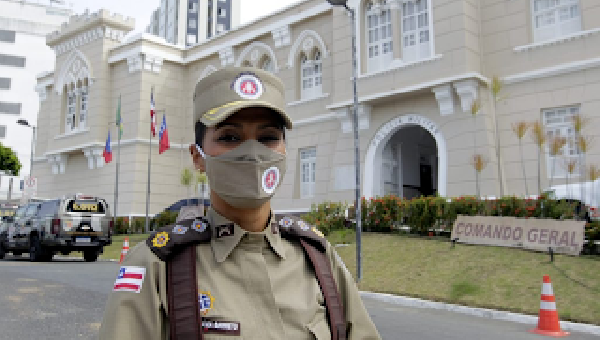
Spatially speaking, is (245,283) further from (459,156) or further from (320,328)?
(459,156)

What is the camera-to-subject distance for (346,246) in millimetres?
12977

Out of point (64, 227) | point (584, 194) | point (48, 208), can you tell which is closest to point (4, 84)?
point (48, 208)

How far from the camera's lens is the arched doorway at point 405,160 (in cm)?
1569

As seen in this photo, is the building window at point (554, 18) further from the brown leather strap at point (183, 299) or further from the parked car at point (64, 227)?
the brown leather strap at point (183, 299)

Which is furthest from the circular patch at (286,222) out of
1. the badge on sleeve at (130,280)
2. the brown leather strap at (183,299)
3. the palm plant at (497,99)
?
the palm plant at (497,99)

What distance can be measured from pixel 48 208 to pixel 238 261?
46.9ft

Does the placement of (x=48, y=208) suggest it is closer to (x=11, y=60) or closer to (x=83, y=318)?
(x=83, y=318)

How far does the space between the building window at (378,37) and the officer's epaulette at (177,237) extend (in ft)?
53.1

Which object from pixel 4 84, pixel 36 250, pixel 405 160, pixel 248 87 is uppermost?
pixel 4 84

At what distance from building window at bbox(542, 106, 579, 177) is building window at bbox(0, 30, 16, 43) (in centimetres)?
6683

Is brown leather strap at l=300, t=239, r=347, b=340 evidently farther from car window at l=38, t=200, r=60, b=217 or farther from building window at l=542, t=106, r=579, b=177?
car window at l=38, t=200, r=60, b=217

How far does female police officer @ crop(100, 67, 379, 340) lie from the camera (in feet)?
4.48

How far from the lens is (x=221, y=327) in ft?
4.52

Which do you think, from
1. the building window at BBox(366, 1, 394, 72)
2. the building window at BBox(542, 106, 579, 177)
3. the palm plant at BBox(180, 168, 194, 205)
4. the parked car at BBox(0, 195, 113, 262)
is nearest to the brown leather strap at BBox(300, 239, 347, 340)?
the building window at BBox(542, 106, 579, 177)
